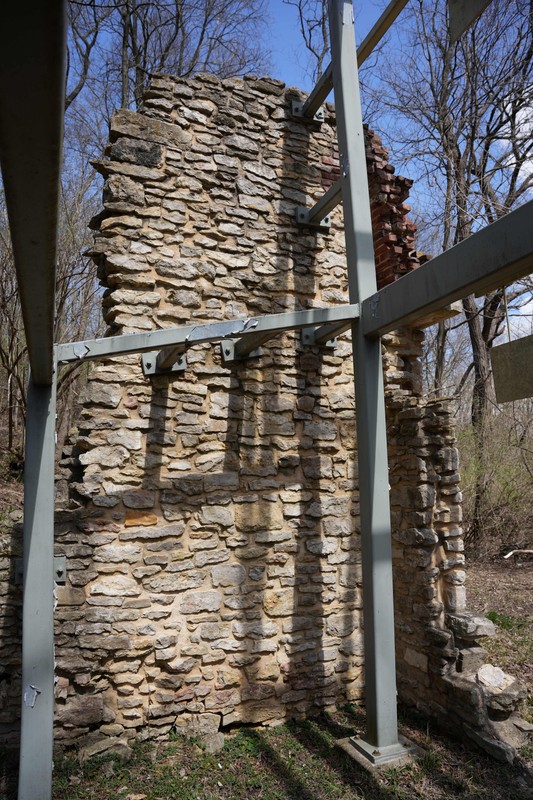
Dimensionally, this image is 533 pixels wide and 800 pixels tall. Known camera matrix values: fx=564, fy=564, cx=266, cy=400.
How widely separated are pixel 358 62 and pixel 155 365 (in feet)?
10.0

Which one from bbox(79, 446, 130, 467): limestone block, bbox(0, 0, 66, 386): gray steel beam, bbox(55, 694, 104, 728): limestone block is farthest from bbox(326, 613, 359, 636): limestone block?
bbox(0, 0, 66, 386): gray steel beam

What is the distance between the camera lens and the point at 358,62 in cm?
471

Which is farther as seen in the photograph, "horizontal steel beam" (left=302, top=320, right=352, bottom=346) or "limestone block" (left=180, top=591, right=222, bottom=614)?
"horizontal steel beam" (left=302, top=320, right=352, bottom=346)

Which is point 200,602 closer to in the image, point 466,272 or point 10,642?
point 10,642

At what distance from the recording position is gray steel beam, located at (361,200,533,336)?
9.16 ft

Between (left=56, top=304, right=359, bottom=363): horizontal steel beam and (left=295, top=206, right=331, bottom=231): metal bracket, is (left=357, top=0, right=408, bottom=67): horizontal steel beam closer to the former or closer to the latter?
(left=295, top=206, right=331, bottom=231): metal bracket

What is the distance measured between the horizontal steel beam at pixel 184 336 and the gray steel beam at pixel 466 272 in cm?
45

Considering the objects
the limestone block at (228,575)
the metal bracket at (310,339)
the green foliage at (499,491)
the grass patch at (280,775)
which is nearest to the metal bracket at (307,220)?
the metal bracket at (310,339)

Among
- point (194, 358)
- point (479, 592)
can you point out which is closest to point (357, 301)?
point (194, 358)

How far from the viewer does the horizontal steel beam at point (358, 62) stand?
4402mm

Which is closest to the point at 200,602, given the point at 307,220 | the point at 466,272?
the point at 466,272

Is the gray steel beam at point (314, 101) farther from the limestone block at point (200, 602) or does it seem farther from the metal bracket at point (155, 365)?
the limestone block at point (200, 602)

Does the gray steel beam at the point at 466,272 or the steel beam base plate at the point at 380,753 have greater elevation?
the gray steel beam at the point at 466,272

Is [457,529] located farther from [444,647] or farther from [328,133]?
[328,133]
